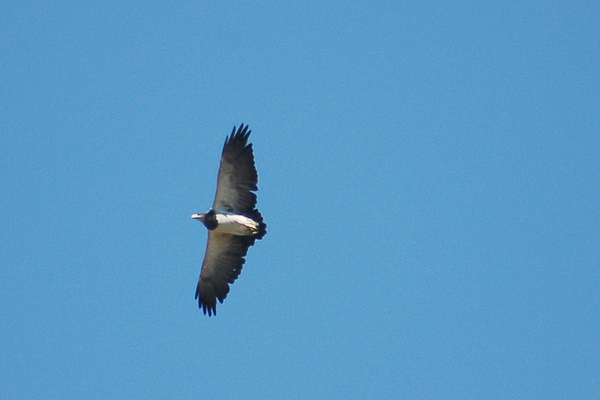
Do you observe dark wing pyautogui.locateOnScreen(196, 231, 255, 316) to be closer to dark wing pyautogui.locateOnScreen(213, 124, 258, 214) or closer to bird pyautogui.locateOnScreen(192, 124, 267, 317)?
bird pyautogui.locateOnScreen(192, 124, 267, 317)

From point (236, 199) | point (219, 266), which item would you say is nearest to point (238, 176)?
point (236, 199)

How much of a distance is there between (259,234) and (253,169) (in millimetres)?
1642

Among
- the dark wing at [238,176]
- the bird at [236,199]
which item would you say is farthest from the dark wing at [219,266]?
the dark wing at [238,176]

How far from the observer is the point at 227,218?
2070 centimetres

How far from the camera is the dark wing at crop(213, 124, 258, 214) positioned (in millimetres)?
20703

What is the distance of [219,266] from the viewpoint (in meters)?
22.2

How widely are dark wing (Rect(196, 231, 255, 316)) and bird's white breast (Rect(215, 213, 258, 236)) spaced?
20.7 inches

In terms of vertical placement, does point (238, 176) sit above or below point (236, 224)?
above

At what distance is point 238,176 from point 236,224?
1.18 metres

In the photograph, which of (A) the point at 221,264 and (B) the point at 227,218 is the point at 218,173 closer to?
(B) the point at 227,218

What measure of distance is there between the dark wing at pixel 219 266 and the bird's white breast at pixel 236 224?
0.53m

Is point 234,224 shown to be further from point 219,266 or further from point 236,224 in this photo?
point 219,266

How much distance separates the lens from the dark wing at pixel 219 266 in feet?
70.9

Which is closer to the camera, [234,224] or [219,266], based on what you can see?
[234,224]
